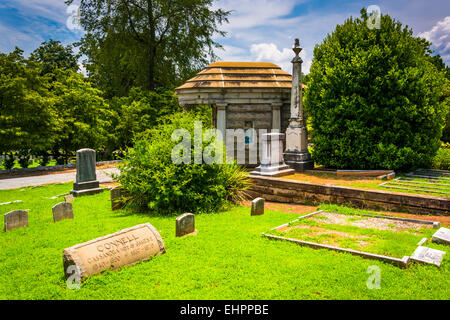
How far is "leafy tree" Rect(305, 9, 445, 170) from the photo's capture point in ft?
41.2

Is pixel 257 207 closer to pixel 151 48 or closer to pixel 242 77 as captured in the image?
pixel 242 77

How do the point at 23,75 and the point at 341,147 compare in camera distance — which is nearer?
the point at 341,147

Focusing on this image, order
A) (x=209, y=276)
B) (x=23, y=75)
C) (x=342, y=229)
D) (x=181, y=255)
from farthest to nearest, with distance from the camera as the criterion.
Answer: (x=23, y=75) → (x=342, y=229) → (x=181, y=255) → (x=209, y=276)

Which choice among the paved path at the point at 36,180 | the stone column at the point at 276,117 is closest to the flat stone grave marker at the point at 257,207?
the stone column at the point at 276,117

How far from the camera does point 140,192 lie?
9773 mm

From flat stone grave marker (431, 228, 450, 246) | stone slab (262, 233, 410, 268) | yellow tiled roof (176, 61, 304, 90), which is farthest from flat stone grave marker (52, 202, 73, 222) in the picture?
yellow tiled roof (176, 61, 304, 90)

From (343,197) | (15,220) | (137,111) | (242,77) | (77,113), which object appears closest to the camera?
(15,220)

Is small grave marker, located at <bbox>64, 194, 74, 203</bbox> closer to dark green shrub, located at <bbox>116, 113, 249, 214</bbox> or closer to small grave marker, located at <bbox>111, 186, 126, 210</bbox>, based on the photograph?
small grave marker, located at <bbox>111, 186, 126, 210</bbox>

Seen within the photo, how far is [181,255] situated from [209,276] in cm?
111

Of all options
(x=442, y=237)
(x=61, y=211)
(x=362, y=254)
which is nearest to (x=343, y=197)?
(x=442, y=237)

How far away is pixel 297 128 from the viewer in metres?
14.7

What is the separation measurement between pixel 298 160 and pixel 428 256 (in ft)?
30.7
